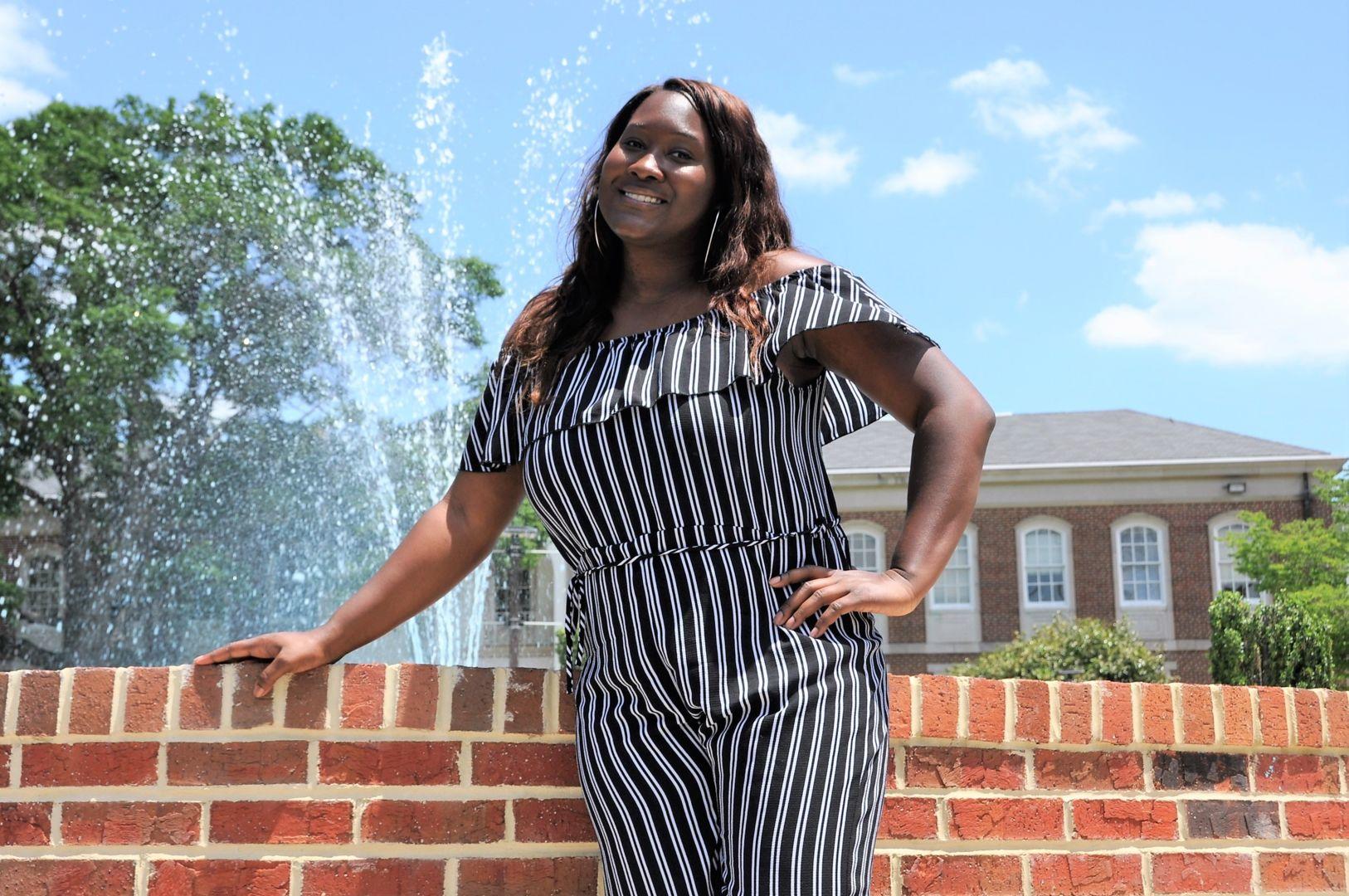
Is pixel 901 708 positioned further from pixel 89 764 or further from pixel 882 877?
pixel 89 764

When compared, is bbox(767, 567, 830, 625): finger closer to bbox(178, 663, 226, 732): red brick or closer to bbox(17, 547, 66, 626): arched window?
bbox(178, 663, 226, 732): red brick

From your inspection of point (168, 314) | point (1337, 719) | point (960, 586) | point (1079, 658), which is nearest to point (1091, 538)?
point (960, 586)

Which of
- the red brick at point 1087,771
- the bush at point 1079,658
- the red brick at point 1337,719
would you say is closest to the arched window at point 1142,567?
the bush at point 1079,658

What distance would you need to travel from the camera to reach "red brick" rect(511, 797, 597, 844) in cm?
239

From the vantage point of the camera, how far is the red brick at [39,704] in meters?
2.37

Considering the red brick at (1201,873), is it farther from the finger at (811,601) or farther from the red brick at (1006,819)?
the finger at (811,601)

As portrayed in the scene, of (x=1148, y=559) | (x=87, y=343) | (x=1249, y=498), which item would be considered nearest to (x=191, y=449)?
(x=87, y=343)

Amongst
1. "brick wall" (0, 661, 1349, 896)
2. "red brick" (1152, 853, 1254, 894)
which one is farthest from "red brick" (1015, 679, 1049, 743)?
"red brick" (1152, 853, 1254, 894)

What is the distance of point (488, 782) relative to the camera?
238cm

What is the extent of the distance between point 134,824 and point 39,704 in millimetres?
290

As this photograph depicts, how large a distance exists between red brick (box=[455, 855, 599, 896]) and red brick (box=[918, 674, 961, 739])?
688 millimetres

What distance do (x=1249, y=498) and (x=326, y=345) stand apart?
767 inches

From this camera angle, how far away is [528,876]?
2.38 meters

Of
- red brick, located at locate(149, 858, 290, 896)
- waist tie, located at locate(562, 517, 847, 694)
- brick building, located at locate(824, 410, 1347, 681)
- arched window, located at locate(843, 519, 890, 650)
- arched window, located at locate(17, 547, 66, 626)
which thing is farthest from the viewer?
arched window, located at locate(843, 519, 890, 650)
